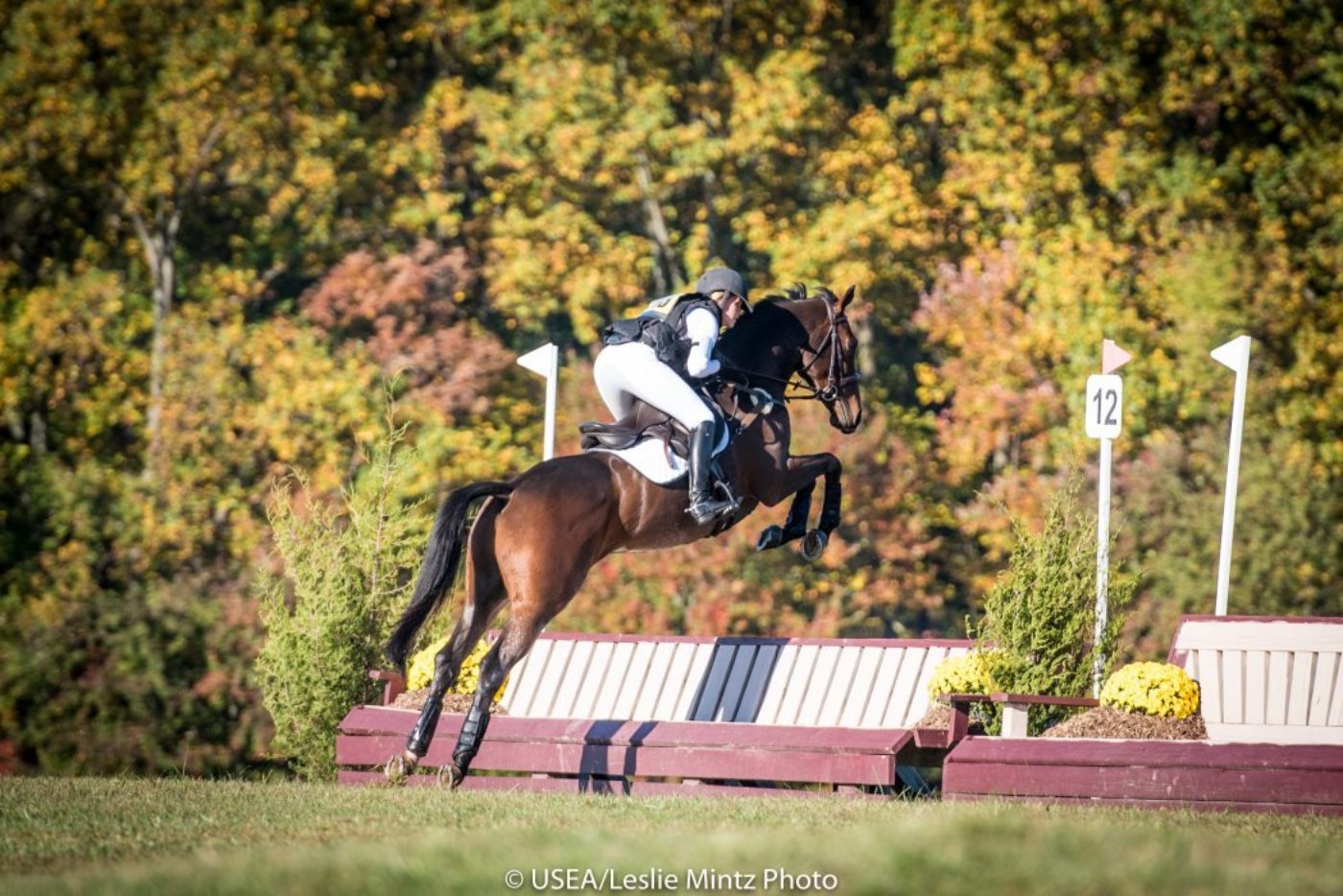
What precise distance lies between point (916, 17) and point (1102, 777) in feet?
58.8

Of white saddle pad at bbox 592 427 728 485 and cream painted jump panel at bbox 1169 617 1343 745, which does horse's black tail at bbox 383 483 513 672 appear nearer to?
white saddle pad at bbox 592 427 728 485

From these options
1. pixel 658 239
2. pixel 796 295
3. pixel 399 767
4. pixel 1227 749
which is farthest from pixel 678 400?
pixel 658 239

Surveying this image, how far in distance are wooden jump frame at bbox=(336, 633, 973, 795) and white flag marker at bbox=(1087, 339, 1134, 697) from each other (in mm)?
774

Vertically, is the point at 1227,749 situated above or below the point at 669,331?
below

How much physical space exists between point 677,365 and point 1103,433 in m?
2.69

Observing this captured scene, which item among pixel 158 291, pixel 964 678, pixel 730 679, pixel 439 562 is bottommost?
pixel 730 679

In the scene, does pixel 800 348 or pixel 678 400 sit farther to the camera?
pixel 800 348

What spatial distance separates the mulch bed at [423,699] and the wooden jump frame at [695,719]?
125mm

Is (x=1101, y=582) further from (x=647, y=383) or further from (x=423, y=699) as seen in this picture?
(x=423, y=699)

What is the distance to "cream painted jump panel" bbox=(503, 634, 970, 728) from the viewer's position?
10.5m

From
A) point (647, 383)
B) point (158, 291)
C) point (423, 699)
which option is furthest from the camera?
Result: point (158, 291)

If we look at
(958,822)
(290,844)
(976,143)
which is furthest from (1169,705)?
(976,143)

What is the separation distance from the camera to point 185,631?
794 inches

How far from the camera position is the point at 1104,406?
10.6m
